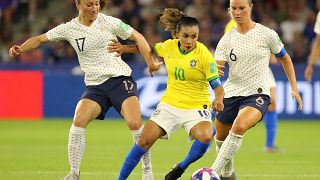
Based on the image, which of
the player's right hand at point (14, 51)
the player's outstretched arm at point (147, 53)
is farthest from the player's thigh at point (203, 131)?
the player's right hand at point (14, 51)

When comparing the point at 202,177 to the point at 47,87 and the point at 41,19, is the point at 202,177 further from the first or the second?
the point at 41,19

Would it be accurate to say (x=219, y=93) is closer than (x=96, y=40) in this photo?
Yes

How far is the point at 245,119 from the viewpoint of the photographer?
988 centimetres

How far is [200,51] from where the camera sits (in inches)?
395

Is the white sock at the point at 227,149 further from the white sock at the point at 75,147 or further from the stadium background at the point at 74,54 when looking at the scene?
the stadium background at the point at 74,54

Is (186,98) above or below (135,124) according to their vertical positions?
above

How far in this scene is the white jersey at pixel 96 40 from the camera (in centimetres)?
1047

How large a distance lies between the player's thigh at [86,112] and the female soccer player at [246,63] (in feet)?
4.64

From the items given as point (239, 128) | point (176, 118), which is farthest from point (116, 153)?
point (239, 128)

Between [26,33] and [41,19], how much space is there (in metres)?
2.05

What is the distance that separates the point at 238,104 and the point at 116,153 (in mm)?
4274

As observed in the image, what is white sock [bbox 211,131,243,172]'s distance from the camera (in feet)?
32.2

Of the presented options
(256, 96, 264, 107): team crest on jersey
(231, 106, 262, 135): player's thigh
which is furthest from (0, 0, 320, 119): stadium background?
(231, 106, 262, 135): player's thigh

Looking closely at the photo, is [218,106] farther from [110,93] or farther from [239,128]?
[110,93]
